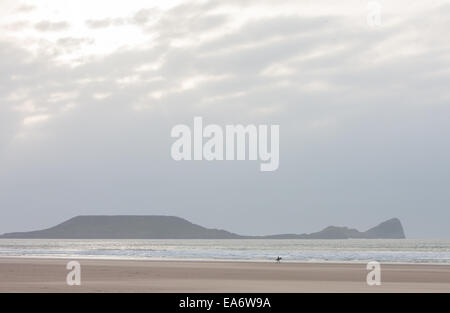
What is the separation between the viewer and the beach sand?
2539 centimetres

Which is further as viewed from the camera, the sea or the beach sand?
the sea

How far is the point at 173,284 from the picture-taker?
1078 inches

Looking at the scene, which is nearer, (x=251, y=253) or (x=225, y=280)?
(x=225, y=280)

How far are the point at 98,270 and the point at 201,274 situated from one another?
5.49 m

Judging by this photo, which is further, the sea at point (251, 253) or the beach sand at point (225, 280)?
the sea at point (251, 253)

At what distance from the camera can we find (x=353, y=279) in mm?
31047

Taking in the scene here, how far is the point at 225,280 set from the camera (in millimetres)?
30047

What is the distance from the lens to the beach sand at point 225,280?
83.3 ft
